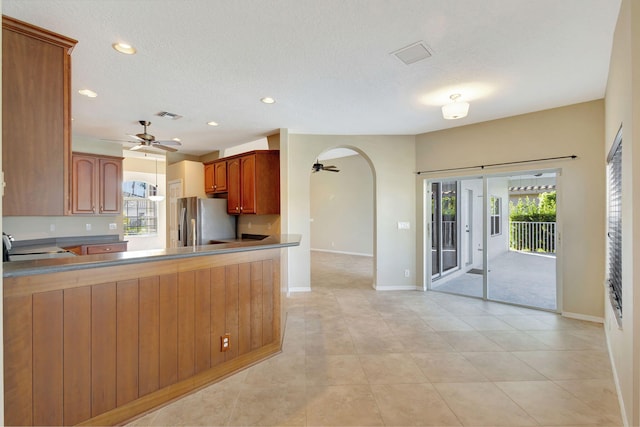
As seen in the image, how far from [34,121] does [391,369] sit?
318 centimetres

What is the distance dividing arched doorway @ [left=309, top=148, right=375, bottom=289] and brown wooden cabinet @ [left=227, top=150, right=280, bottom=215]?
235 centimetres

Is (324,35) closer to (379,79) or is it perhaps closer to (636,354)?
(379,79)

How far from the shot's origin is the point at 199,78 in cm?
295

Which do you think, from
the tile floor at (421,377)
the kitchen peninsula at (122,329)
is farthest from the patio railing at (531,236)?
the kitchen peninsula at (122,329)

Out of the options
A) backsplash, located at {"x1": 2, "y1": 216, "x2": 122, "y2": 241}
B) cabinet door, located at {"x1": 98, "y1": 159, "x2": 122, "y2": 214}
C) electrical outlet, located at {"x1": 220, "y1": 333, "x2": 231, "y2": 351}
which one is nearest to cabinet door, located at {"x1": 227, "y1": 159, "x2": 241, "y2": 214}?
cabinet door, located at {"x1": 98, "y1": 159, "x2": 122, "y2": 214}

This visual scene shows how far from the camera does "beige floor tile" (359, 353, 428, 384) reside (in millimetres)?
2361

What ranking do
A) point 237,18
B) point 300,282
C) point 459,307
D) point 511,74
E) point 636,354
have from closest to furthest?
point 636,354 → point 237,18 → point 511,74 → point 459,307 → point 300,282

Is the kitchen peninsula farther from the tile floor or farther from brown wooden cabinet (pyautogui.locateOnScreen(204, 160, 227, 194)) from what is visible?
brown wooden cabinet (pyautogui.locateOnScreen(204, 160, 227, 194))

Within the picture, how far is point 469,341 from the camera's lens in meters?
3.05

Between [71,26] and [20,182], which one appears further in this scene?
[71,26]

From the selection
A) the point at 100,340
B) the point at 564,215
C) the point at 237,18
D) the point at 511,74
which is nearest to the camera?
the point at 100,340

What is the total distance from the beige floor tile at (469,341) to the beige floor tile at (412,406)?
887 mm

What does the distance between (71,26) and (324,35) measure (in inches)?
72.0

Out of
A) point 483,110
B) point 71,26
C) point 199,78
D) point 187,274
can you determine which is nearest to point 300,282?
point 187,274
